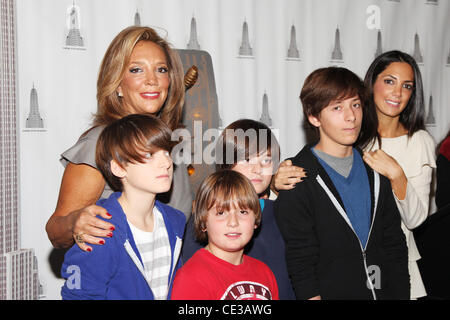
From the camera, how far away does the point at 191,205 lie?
4.39 feet

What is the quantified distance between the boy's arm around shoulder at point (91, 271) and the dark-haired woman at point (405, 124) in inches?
36.7

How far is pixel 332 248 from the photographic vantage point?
1.21 metres

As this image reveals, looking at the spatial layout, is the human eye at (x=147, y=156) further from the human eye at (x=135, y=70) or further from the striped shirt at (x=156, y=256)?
the human eye at (x=135, y=70)

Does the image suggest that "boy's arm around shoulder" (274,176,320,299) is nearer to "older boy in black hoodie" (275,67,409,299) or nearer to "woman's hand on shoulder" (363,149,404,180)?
"older boy in black hoodie" (275,67,409,299)

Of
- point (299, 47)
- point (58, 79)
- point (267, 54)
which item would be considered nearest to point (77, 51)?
point (58, 79)

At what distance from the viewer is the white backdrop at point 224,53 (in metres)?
1.82

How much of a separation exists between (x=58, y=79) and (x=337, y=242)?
1.31 meters

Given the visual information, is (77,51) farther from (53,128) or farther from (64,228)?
(64,228)

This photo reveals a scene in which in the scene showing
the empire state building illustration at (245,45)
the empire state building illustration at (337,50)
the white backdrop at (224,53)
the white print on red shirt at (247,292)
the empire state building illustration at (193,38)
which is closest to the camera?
the white print on red shirt at (247,292)

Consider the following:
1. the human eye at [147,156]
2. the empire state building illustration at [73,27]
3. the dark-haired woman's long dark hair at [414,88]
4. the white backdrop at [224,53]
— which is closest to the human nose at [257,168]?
the human eye at [147,156]

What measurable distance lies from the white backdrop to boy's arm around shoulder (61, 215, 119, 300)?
38.2 inches

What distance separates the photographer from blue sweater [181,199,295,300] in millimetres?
1234

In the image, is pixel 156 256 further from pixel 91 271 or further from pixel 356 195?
pixel 356 195

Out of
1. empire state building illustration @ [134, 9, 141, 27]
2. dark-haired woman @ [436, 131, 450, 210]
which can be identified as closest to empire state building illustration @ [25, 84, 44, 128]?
empire state building illustration @ [134, 9, 141, 27]
